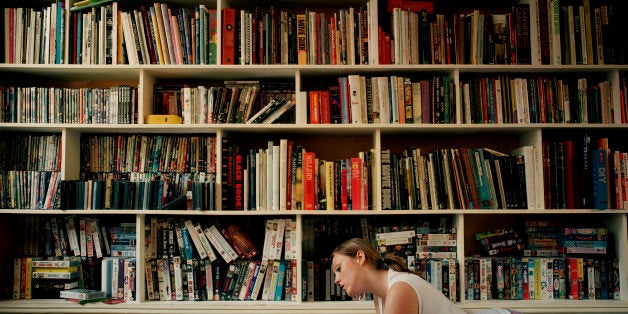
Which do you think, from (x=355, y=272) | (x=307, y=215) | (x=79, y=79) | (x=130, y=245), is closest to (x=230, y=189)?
(x=307, y=215)

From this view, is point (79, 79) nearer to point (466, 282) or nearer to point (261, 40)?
point (261, 40)

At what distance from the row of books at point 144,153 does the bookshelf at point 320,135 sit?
49mm

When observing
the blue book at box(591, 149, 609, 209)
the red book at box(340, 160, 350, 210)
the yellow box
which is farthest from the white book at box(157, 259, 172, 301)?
the blue book at box(591, 149, 609, 209)

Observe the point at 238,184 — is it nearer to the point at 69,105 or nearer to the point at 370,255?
the point at 370,255

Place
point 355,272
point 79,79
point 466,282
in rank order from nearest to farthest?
point 355,272, point 466,282, point 79,79

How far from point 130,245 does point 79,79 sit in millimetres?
990

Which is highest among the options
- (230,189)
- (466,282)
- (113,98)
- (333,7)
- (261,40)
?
(333,7)

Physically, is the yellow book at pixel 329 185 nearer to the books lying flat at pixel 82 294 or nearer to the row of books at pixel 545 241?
the row of books at pixel 545 241

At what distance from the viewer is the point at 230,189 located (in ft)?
9.21

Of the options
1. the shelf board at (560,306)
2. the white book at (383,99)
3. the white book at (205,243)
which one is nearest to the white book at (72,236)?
the white book at (205,243)

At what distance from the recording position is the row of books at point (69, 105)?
287cm

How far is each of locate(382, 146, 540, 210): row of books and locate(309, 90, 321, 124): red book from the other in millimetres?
386

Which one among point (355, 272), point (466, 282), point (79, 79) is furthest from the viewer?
point (79, 79)

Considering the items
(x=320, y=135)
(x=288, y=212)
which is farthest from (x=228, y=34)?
(x=288, y=212)
